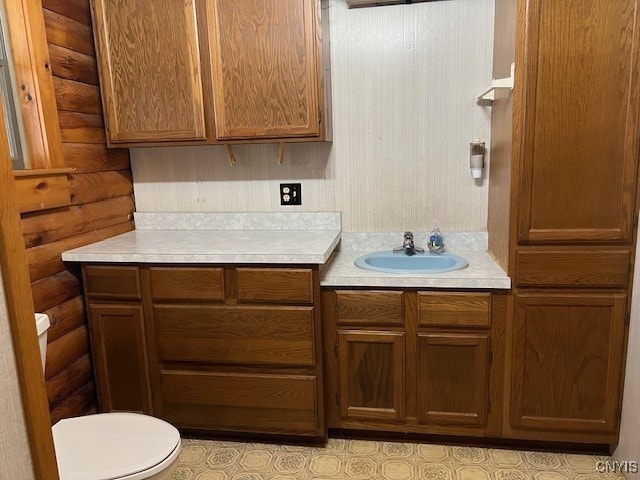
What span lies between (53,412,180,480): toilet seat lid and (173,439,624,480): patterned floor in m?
0.53

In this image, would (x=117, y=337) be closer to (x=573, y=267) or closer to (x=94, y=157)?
(x=94, y=157)

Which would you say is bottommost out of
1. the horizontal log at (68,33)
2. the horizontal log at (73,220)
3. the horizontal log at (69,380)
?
the horizontal log at (69,380)

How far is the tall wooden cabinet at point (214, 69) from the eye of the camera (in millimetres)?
2042

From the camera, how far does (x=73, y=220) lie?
83.1 inches

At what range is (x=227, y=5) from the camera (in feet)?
6.70

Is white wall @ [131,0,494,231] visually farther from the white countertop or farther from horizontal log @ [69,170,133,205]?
the white countertop

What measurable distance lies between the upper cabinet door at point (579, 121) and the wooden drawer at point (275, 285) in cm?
86

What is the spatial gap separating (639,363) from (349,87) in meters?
1.69

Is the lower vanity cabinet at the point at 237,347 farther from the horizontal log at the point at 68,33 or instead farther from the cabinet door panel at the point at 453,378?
the horizontal log at the point at 68,33

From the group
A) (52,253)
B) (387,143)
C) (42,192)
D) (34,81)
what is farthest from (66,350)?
(387,143)

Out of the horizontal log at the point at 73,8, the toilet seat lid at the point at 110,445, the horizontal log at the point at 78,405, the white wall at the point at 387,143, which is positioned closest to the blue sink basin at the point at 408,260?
the white wall at the point at 387,143

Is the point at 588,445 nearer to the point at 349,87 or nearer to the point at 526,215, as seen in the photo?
the point at 526,215

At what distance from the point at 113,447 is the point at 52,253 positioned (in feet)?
3.04

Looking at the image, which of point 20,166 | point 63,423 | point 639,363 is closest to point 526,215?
point 639,363
